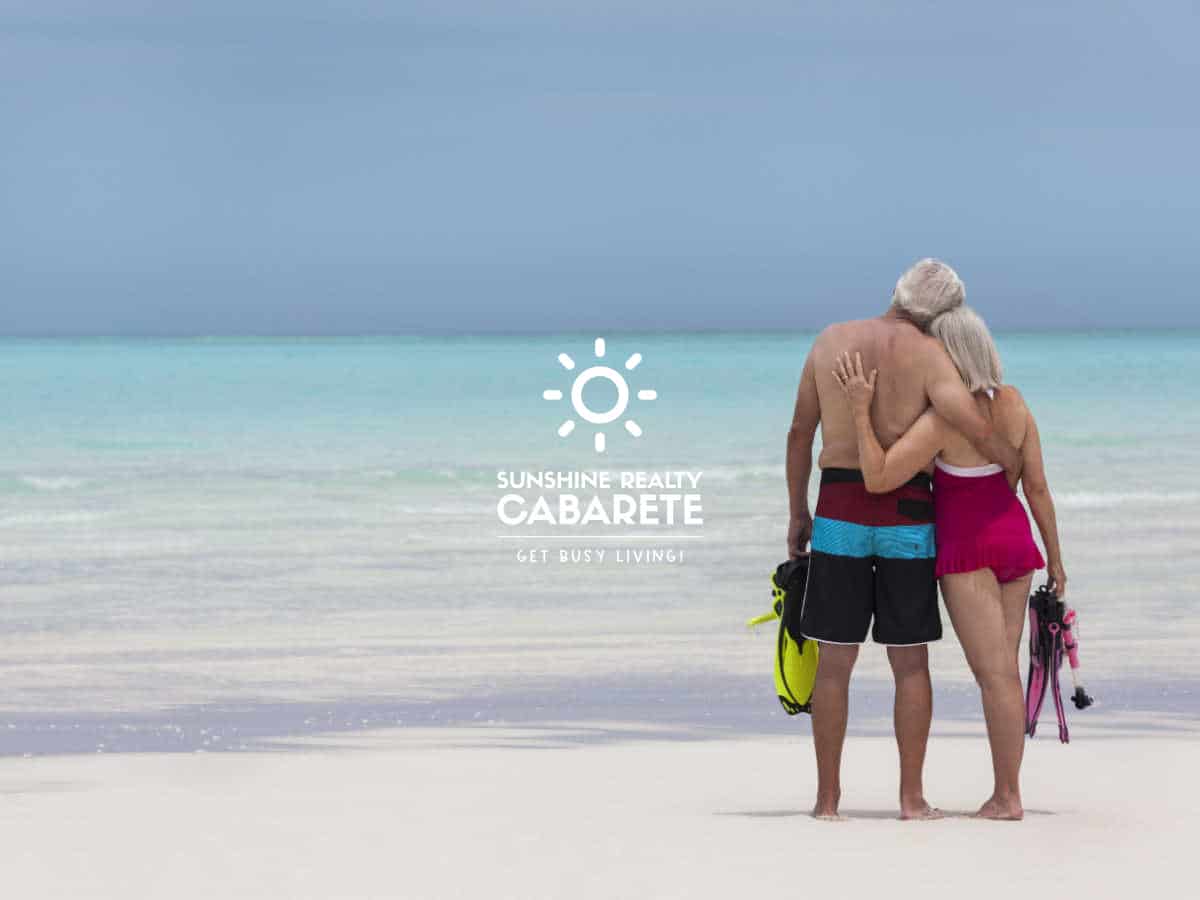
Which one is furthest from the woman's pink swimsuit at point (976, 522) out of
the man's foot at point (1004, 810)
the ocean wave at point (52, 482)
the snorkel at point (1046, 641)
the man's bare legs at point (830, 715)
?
the ocean wave at point (52, 482)

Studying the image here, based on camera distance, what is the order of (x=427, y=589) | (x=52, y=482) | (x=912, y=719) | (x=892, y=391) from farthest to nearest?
(x=52, y=482) → (x=427, y=589) → (x=912, y=719) → (x=892, y=391)

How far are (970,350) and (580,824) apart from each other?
1.55m

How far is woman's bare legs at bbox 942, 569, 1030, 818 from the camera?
482cm

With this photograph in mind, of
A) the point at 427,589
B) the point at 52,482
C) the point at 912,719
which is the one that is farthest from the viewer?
the point at 52,482

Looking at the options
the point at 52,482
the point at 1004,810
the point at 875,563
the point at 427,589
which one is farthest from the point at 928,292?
the point at 52,482

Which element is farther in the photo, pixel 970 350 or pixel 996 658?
pixel 996 658

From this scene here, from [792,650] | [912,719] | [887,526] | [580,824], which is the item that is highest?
[887,526]

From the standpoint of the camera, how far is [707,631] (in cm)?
920

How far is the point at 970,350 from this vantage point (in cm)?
474

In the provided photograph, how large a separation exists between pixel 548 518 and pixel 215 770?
32.5 ft

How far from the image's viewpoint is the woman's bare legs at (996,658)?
4824mm

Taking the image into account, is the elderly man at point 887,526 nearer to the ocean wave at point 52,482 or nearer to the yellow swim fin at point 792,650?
the yellow swim fin at point 792,650

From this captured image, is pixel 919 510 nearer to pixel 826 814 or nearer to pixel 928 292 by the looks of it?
pixel 928 292

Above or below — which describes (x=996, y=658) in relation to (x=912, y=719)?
above
